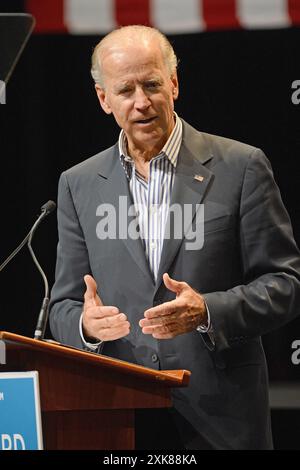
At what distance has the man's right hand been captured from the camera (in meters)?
1.87

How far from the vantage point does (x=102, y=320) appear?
1890mm

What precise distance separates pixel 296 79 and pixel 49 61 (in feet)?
3.55

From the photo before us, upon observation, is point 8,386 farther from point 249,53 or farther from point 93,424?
point 249,53

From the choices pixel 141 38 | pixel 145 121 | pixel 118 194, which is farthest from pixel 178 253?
pixel 141 38

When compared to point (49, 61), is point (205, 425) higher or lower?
lower

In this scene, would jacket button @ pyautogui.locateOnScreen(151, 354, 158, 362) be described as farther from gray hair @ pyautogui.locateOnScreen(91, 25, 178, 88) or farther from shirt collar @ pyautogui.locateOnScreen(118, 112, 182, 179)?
gray hair @ pyautogui.locateOnScreen(91, 25, 178, 88)

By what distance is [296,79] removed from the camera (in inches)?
128

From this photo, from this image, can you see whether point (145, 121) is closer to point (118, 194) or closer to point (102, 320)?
point (118, 194)

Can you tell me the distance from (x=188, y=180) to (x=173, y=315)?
0.47 meters

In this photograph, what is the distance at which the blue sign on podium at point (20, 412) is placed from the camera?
163cm

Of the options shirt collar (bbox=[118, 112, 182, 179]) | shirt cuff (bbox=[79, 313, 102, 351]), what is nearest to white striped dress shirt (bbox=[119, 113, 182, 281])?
shirt collar (bbox=[118, 112, 182, 179])

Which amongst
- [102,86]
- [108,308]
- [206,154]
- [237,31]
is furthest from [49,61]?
[108,308]

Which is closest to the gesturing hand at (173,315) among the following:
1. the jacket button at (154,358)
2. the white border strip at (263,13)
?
the jacket button at (154,358)

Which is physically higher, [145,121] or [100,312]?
[145,121]
